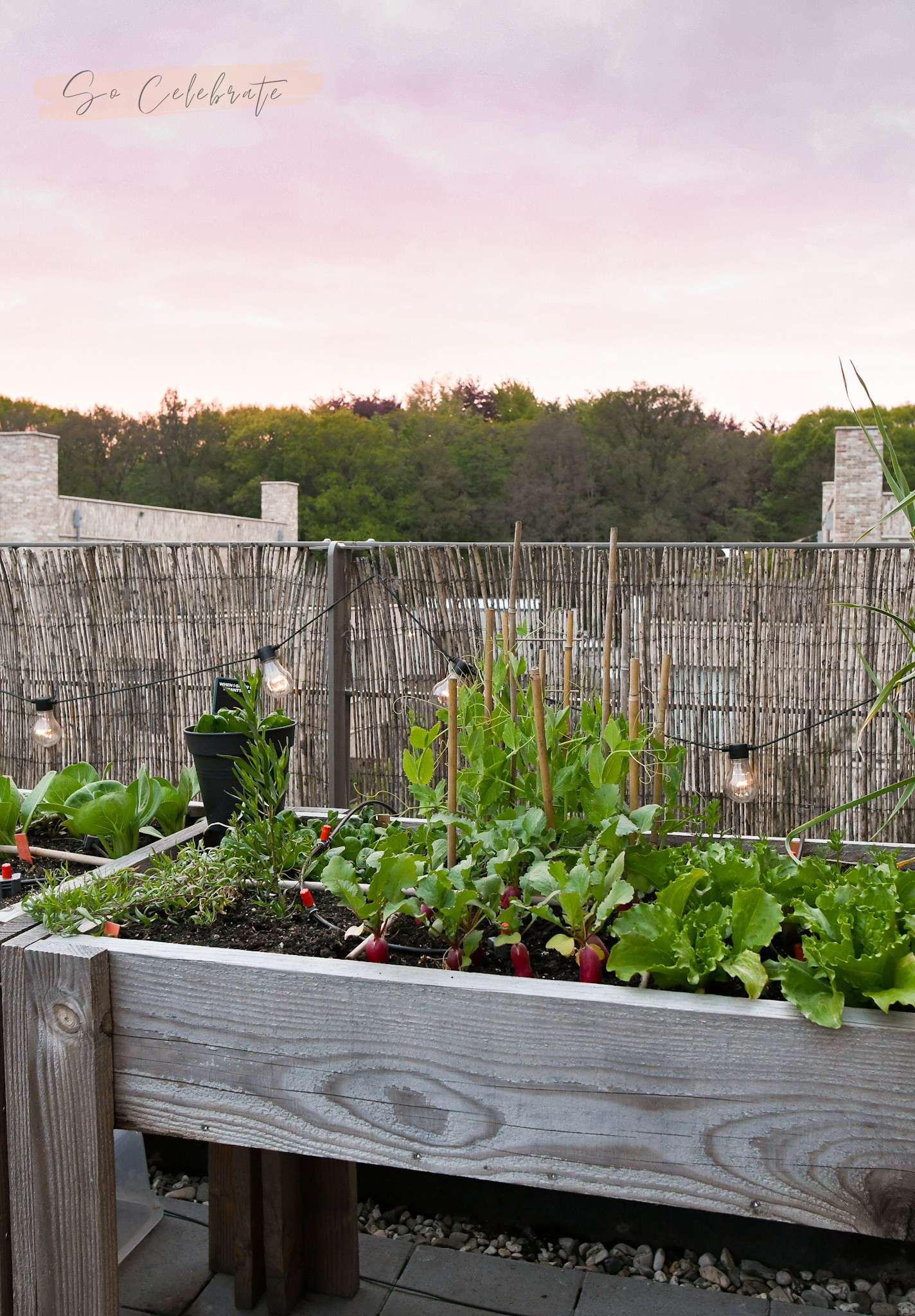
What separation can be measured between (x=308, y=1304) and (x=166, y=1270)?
29 centimetres

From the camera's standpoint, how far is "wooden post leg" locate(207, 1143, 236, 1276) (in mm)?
1448

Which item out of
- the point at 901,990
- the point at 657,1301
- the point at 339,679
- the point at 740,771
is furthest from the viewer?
the point at 339,679

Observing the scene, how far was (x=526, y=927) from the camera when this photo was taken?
1.10 metres

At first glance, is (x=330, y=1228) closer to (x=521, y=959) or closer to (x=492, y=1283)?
(x=492, y=1283)

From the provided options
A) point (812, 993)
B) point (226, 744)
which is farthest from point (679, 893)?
point (226, 744)

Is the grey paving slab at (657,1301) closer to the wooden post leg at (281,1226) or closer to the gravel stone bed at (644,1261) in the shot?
the gravel stone bed at (644,1261)

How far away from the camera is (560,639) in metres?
3.02

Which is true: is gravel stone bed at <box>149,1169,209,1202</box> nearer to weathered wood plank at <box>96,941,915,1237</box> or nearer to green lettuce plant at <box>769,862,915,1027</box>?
weathered wood plank at <box>96,941,915,1237</box>

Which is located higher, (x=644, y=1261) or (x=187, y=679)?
(x=187, y=679)

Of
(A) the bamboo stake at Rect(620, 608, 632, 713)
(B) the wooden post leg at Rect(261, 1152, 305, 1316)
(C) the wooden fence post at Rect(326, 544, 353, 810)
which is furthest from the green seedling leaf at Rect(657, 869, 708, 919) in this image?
(C) the wooden fence post at Rect(326, 544, 353, 810)

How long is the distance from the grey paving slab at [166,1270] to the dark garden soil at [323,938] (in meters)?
0.75

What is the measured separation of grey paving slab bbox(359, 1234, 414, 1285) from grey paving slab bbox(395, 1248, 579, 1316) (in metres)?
0.02

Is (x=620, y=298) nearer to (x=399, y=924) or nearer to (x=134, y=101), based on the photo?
Result: (x=134, y=101)

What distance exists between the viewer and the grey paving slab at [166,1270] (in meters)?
1.53
